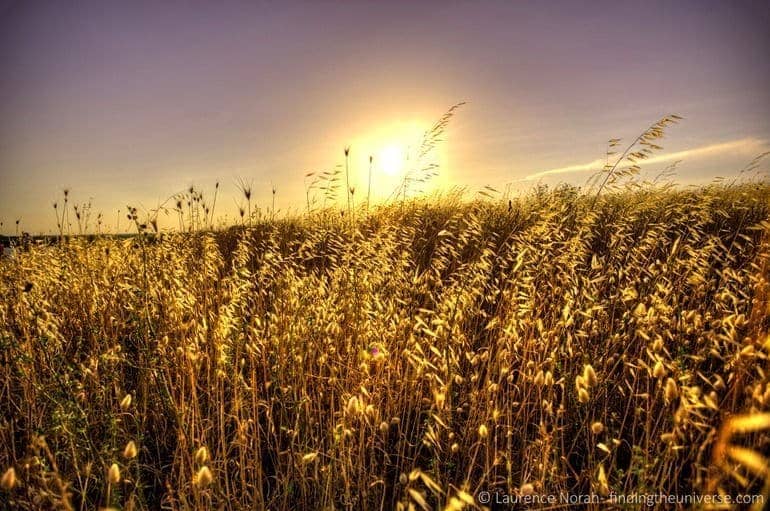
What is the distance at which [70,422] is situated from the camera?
6.23 feet

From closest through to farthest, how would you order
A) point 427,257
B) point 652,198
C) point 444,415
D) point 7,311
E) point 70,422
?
point 70,422 < point 444,415 < point 7,311 < point 427,257 < point 652,198

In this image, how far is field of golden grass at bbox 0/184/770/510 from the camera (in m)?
1.65

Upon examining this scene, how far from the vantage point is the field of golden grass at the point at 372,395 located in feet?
5.41

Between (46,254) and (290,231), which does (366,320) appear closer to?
(46,254)

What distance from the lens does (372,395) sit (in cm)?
211

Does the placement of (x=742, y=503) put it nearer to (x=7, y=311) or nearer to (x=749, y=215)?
(x=7, y=311)

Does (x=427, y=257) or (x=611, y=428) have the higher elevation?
(x=427, y=257)

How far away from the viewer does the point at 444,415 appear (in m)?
2.17

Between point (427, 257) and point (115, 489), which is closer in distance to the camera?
point (115, 489)

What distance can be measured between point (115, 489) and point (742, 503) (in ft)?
7.54

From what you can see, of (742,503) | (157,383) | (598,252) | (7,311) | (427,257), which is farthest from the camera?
(427,257)

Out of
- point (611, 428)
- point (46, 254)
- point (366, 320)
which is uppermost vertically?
point (46, 254)

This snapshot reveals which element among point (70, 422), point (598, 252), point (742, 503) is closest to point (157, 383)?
point (70, 422)

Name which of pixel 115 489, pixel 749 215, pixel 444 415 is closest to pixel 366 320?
pixel 444 415
